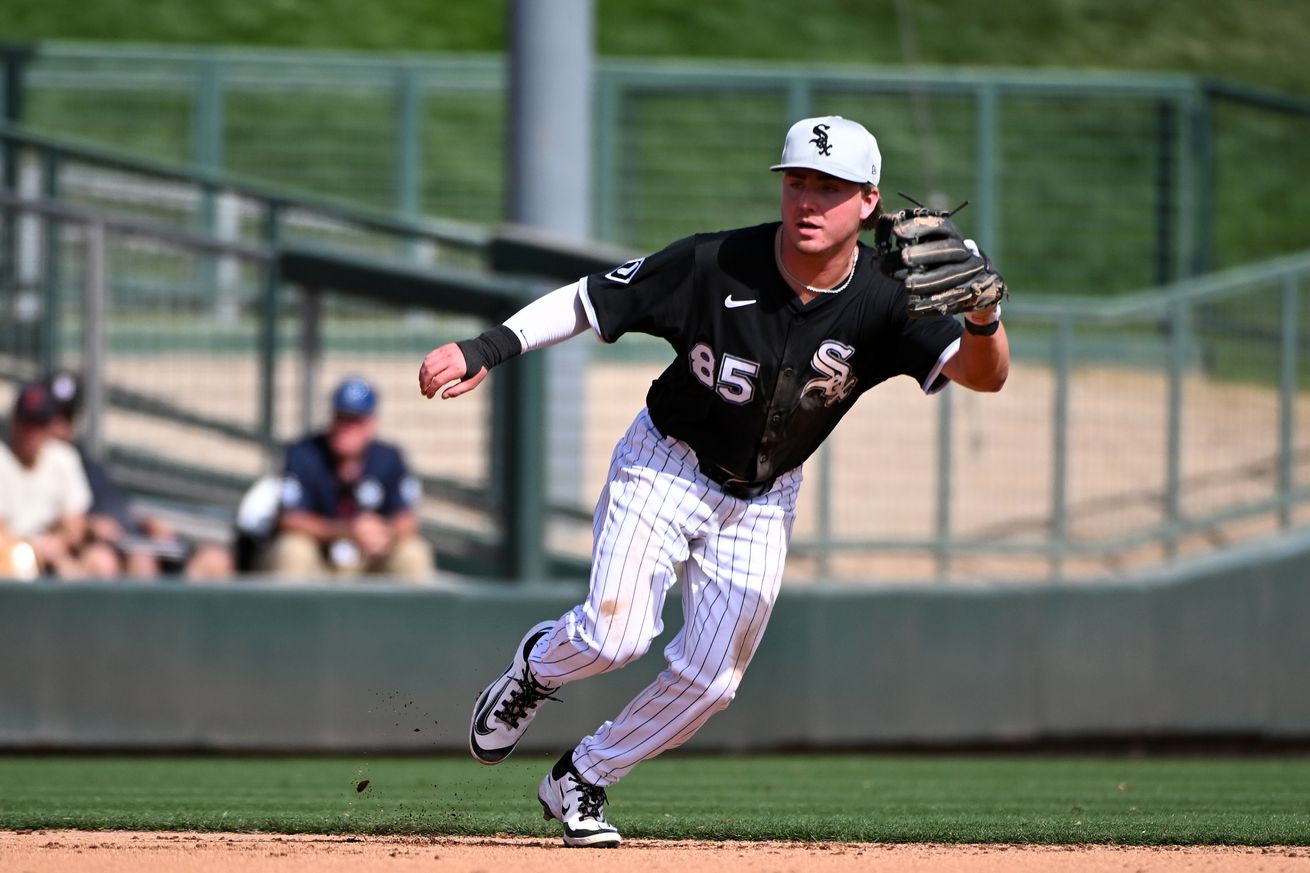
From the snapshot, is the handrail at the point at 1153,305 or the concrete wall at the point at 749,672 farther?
the handrail at the point at 1153,305

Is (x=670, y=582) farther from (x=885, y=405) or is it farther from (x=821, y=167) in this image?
(x=885, y=405)

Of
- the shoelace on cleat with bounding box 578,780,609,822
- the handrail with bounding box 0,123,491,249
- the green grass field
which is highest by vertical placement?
Result: the handrail with bounding box 0,123,491,249

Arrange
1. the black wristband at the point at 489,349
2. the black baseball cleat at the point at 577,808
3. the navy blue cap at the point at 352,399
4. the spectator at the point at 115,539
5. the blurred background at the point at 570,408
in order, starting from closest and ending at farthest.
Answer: the black wristband at the point at 489,349 < the black baseball cleat at the point at 577,808 < the navy blue cap at the point at 352,399 < the spectator at the point at 115,539 < the blurred background at the point at 570,408

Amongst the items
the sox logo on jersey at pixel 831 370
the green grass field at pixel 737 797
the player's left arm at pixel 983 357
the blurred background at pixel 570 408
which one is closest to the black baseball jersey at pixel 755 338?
the sox logo on jersey at pixel 831 370

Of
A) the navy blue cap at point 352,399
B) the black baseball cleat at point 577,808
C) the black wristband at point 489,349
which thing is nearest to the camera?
the black wristband at point 489,349

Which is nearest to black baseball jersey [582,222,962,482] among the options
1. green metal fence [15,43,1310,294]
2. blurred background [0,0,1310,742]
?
blurred background [0,0,1310,742]

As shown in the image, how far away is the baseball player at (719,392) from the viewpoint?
5.71 m

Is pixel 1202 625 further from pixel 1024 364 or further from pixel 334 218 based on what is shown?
pixel 334 218

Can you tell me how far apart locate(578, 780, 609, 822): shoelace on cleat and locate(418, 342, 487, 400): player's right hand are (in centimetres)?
133

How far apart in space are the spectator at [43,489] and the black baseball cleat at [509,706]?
4.41m

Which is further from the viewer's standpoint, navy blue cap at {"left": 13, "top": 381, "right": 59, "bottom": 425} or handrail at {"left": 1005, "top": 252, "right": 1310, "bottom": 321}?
handrail at {"left": 1005, "top": 252, "right": 1310, "bottom": 321}

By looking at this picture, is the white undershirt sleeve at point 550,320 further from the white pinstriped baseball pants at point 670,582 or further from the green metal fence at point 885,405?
the green metal fence at point 885,405

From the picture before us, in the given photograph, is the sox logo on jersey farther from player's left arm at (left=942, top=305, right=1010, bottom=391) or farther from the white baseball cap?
the white baseball cap

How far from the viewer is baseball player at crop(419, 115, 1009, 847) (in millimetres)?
5707
